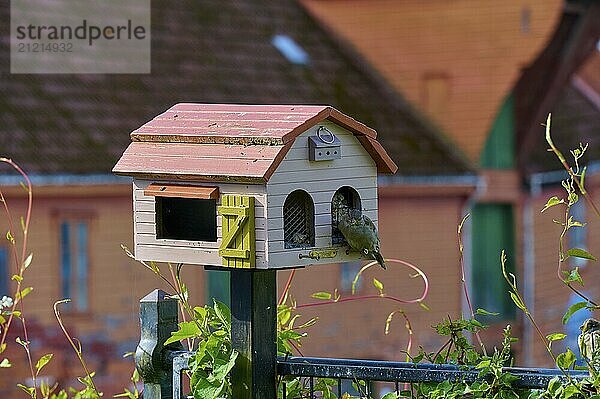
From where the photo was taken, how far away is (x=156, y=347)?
89.4 inches

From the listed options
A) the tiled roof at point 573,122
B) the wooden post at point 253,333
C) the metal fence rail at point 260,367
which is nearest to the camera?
the metal fence rail at point 260,367

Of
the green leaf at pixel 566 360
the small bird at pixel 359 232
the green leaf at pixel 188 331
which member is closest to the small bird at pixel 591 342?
the green leaf at pixel 566 360

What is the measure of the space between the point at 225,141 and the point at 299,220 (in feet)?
0.60

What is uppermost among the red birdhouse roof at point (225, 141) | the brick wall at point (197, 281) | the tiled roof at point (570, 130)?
the tiled roof at point (570, 130)

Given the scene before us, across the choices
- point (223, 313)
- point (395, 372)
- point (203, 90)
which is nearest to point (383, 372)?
point (395, 372)

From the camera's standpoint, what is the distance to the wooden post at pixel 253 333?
6.88 feet

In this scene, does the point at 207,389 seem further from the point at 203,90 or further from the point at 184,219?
the point at 203,90

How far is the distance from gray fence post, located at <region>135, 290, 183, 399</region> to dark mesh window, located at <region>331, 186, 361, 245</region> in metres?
0.31

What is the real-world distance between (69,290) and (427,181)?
7.14ft

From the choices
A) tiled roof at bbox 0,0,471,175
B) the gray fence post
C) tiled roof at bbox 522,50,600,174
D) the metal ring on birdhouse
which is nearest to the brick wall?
tiled roof at bbox 0,0,471,175

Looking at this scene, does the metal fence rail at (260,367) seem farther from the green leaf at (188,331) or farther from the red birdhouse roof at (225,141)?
the red birdhouse roof at (225,141)

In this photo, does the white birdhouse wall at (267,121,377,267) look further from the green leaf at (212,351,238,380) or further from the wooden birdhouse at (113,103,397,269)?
the green leaf at (212,351,238,380)

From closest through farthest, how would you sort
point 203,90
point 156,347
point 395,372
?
point 395,372 < point 156,347 < point 203,90

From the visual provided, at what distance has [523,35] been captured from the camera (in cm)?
727
